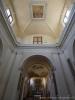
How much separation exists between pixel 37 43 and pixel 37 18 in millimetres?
2525

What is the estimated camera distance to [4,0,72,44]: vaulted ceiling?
8.91 meters

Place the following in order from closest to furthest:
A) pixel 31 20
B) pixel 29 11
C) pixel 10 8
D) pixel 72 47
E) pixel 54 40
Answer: pixel 72 47 → pixel 10 8 → pixel 29 11 → pixel 31 20 → pixel 54 40

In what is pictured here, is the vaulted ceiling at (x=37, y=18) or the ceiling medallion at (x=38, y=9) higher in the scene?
the ceiling medallion at (x=38, y=9)

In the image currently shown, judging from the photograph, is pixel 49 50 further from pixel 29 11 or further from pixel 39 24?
pixel 29 11

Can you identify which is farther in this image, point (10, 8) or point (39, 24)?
point (39, 24)

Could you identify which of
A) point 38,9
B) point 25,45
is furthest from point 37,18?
point 25,45

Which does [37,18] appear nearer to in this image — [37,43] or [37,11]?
[37,11]

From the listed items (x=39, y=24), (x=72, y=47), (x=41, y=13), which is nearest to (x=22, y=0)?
(x=41, y=13)

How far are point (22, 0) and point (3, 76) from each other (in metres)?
6.25

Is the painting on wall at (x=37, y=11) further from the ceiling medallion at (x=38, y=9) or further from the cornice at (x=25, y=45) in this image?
the cornice at (x=25, y=45)

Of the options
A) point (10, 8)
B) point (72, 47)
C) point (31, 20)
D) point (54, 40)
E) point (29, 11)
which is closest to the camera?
point (72, 47)

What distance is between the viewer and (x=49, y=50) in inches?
397

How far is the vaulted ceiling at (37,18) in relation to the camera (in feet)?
29.2

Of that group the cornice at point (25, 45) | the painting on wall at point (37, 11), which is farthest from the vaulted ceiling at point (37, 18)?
the cornice at point (25, 45)
